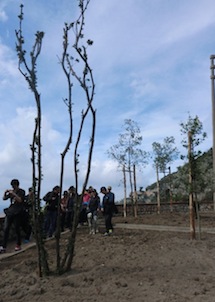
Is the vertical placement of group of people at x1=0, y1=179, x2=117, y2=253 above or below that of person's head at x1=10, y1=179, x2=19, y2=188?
below

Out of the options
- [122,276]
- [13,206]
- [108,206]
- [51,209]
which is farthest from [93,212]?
[122,276]

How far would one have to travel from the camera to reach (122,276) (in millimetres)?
6070

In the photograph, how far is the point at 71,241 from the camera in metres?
6.25

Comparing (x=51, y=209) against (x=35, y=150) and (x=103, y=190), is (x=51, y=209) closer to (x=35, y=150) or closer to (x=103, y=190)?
(x=103, y=190)

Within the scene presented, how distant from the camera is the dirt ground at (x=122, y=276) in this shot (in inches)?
209

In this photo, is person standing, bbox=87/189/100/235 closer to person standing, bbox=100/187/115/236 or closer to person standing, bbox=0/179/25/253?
person standing, bbox=100/187/115/236

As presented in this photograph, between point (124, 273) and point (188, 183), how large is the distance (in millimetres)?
4967

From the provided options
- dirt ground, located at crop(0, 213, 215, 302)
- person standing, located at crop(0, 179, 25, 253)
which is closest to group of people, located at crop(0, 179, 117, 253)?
person standing, located at crop(0, 179, 25, 253)

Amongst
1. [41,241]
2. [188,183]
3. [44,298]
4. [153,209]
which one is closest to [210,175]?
[188,183]

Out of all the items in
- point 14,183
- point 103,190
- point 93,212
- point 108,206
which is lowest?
point 93,212

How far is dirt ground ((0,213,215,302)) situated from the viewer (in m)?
5.30

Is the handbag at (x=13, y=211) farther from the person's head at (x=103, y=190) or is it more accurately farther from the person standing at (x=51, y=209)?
the person's head at (x=103, y=190)

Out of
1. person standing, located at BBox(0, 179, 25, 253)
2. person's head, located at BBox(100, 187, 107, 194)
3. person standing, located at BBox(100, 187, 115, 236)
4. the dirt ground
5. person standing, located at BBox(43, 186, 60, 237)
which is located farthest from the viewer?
person standing, located at BBox(100, 187, 115, 236)

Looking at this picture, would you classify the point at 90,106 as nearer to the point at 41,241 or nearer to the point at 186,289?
the point at 41,241
